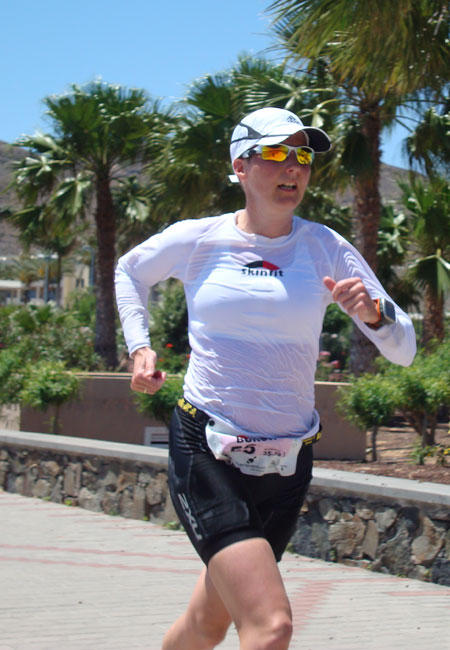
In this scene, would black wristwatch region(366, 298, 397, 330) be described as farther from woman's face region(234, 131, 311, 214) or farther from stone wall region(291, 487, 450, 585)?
stone wall region(291, 487, 450, 585)

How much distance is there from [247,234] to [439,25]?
7.61m

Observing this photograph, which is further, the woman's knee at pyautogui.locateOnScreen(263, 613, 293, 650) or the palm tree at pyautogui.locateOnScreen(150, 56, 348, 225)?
the palm tree at pyautogui.locateOnScreen(150, 56, 348, 225)

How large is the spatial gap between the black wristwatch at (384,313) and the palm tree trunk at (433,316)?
13.7 metres

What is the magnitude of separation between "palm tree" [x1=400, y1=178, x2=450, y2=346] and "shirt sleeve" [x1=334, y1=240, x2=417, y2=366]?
39.3 feet

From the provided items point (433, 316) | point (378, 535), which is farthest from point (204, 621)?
point (433, 316)

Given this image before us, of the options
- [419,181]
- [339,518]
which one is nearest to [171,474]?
[339,518]

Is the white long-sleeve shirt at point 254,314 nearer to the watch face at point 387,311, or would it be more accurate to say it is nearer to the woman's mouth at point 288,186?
the watch face at point 387,311

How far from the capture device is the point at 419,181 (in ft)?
51.5

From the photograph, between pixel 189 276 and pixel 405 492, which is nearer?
pixel 189 276

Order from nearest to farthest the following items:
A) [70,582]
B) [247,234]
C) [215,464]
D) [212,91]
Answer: [215,464], [247,234], [70,582], [212,91]

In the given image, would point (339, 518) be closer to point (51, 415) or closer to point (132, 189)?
point (51, 415)

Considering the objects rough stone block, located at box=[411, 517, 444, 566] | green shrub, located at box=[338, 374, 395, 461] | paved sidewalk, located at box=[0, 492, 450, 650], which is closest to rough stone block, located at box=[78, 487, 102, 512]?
paved sidewalk, located at box=[0, 492, 450, 650]

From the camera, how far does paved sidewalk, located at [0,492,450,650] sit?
4.26 metres

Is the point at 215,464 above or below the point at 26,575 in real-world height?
above
